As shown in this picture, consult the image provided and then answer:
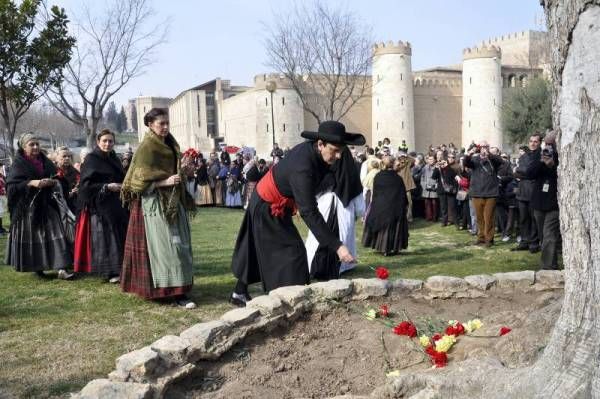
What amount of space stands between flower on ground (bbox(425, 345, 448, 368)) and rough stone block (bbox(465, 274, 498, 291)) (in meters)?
1.59

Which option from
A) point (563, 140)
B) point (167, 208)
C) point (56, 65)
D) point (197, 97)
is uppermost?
point (197, 97)

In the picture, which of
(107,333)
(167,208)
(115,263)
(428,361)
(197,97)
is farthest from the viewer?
(197,97)

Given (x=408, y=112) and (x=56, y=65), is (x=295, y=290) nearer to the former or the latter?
(x=56, y=65)

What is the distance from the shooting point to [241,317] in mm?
3920

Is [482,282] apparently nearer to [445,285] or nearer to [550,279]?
[445,285]

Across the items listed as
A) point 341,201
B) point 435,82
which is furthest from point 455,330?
point 435,82

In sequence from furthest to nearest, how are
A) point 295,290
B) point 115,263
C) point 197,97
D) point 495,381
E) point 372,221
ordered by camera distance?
1. point 197,97
2. point 372,221
3. point 115,263
4. point 295,290
5. point 495,381

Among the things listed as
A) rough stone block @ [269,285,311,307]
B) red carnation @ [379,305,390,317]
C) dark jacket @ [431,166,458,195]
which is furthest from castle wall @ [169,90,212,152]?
red carnation @ [379,305,390,317]

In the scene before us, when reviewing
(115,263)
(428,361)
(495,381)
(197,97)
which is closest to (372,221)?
(115,263)

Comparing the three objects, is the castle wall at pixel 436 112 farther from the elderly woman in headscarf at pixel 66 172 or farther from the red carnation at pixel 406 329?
the red carnation at pixel 406 329

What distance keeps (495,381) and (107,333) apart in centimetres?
327

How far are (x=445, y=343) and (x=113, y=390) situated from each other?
6.23 ft

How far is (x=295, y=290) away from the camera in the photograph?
14.3ft

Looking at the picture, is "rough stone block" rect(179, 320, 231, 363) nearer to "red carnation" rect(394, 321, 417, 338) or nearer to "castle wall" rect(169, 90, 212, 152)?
"red carnation" rect(394, 321, 417, 338)
